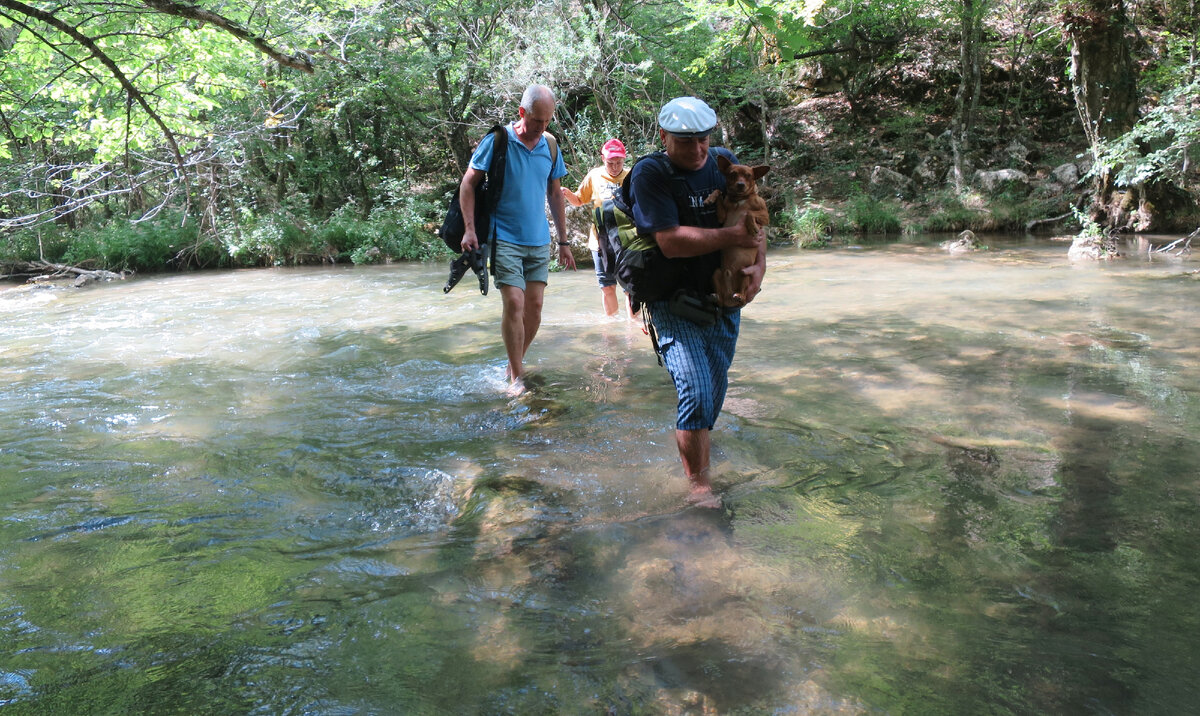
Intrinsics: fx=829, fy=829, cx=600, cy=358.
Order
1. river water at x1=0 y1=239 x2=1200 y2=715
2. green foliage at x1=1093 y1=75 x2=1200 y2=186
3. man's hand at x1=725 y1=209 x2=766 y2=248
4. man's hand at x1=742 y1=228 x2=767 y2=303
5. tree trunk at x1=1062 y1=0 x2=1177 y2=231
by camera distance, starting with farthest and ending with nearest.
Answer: tree trunk at x1=1062 y1=0 x2=1177 y2=231, green foliage at x1=1093 y1=75 x2=1200 y2=186, man's hand at x1=742 y1=228 x2=767 y2=303, man's hand at x1=725 y1=209 x2=766 y2=248, river water at x1=0 y1=239 x2=1200 y2=715

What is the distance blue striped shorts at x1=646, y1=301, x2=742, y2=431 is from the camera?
3768mm

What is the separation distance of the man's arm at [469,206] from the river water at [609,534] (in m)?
1.11

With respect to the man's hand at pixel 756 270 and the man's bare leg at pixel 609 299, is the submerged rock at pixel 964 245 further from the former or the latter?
the man's hand at pixel 756 270

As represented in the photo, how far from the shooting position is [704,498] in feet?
12.9

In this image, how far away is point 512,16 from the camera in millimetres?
19500

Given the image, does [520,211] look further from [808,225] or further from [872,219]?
[872,219]

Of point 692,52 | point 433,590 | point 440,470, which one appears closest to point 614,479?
point 440,470

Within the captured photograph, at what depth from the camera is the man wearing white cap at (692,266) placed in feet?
11.7

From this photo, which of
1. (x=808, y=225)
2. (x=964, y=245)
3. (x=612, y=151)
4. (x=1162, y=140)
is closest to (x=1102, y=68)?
(x=1162, y=140)

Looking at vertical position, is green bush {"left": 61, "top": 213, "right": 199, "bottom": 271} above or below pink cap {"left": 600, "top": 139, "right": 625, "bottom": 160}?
below

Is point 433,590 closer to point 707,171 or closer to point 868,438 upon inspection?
point 707,171

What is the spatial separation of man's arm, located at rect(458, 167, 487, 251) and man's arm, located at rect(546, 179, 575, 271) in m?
0.63

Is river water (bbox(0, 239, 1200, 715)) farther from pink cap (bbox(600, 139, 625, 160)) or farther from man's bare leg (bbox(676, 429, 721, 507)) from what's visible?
pink cap (bbox(600, 139, 625, 160))

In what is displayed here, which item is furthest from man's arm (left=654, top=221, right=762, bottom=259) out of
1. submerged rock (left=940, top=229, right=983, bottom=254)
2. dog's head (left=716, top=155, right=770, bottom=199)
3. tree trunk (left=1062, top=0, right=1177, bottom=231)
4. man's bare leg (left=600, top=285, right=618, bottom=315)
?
tree trunk (left=1062, top=0, right=1177, bottom=231)
